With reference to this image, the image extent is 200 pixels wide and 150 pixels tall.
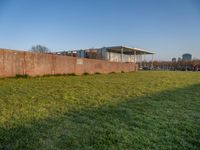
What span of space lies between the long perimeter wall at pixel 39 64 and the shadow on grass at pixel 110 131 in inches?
250

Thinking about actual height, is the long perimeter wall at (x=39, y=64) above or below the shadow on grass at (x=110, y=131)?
above

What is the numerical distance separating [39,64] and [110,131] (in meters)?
8.60

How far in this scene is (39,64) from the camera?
10211 mm

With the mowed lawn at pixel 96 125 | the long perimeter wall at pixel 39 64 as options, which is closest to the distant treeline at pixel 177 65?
the long perimeter wall at pixel 39 64

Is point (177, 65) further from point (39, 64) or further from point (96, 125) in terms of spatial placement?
point (96, 125)

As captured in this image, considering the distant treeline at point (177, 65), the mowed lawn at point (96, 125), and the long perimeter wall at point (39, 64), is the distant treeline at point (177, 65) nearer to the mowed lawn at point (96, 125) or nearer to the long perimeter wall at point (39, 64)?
the long perimeter wall at point (39, 64)

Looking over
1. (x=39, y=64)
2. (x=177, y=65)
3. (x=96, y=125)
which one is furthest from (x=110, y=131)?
(x=177, y=65)

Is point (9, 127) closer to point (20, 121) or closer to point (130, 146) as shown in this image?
point (20, 121)

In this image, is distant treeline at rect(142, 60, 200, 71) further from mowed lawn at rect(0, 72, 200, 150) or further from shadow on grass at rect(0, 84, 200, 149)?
shadow on grass at rect(0, 84, 200, 149)

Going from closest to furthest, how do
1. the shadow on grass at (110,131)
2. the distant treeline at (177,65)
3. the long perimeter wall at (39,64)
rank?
1. the shadow on grass at (110,131)
2. the long perimeter wall at (39,64)
3. the distant treeline at (177,65)

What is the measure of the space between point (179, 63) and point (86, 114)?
40824mm

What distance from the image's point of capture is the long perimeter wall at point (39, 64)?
842 cm

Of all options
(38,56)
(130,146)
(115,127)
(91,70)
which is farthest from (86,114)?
(91,70)

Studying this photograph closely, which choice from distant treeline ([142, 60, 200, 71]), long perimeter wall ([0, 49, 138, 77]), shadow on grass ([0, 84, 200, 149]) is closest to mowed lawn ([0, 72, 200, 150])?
shadow on grass ([0, 84, 200, 149])
